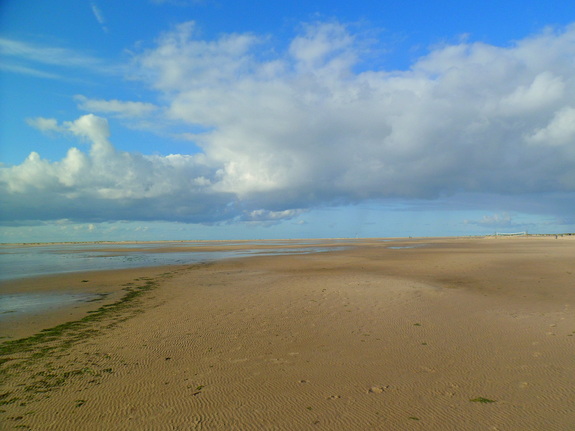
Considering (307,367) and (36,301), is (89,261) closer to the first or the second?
(36,301)

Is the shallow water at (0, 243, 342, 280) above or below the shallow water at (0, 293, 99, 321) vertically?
above

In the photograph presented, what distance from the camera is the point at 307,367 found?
7602 millimetres

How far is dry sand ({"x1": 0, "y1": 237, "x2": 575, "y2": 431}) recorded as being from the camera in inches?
218

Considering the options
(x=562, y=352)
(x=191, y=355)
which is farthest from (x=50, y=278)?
(x=562, y=352)

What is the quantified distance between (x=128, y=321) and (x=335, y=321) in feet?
24.3

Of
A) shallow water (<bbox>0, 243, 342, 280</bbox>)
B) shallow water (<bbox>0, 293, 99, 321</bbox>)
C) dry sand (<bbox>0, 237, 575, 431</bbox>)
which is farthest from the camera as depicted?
shallow water (<bbox>0, 243, 342, 280</bbox>)

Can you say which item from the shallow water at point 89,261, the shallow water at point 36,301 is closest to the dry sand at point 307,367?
the shallow water at point 36,301

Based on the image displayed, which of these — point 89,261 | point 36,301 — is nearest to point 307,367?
point 36,301

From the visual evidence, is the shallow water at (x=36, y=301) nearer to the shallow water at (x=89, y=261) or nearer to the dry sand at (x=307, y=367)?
the dry sand at (x=307, y=367)

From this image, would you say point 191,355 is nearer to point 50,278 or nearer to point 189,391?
point 189,391

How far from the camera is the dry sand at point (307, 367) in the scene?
554 cm

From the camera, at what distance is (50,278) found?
78.3 ft

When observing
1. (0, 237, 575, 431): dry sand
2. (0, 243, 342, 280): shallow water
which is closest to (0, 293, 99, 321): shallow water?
(0, 237, 575, 431): dry sand

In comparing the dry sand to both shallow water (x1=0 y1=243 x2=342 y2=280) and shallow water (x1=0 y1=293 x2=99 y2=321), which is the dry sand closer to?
shallow water (x1=0 y1=293 x2=99 y2=321)
